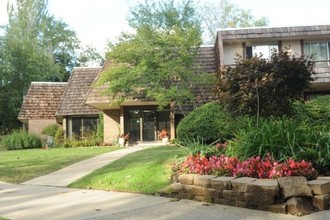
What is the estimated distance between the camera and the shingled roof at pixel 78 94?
3080 cm

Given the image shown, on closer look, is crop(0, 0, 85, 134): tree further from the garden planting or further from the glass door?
the garden planting

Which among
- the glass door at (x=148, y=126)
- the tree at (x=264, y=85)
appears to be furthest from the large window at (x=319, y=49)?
the tree at (x=264, y=85)

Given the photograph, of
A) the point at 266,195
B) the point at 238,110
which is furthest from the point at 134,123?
the point at 266,195

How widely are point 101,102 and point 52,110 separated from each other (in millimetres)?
11352

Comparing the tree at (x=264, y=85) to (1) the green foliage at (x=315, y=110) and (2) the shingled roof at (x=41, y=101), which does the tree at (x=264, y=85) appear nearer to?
(1) the green foliage at (x=315, y=110)

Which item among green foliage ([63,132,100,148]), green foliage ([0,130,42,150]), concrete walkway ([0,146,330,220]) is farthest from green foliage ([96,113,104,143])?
concrete walkway ([0,146,330,220])

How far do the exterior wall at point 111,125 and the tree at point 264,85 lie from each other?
1796 cm

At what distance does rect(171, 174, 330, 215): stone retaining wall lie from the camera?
253 inches

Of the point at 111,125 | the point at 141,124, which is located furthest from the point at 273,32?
the point at 111,125

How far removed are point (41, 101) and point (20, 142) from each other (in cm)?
625

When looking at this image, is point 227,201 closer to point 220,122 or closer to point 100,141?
point 220,122

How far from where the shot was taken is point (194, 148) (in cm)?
1005

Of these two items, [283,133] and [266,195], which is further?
[283,133]

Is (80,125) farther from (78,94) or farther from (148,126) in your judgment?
(148,126)
